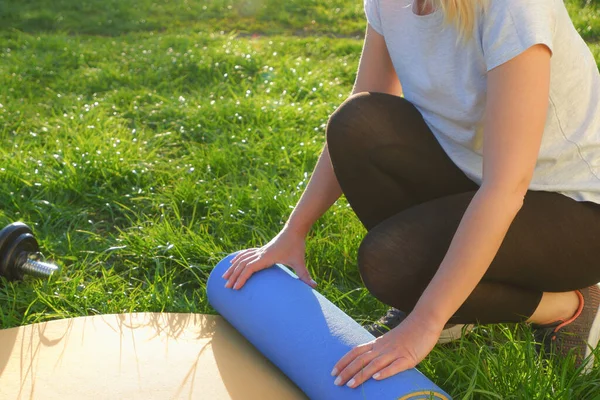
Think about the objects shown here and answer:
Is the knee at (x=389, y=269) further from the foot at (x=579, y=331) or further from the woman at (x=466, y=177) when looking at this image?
the foot at (x=579, y=331)

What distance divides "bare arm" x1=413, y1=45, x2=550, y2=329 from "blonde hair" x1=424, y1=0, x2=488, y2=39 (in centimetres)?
17

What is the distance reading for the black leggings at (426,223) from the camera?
182 cm

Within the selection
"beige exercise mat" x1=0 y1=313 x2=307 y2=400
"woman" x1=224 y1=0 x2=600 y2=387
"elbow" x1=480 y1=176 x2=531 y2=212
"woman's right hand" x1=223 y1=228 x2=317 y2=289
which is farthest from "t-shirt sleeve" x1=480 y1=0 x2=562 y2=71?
"beige exercise mat" x1=0 y1=313 x2=307 y2=400

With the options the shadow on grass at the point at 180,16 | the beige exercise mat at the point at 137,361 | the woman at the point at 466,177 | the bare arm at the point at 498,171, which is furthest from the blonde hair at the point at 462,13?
the shadow on grass at the point at 180,16

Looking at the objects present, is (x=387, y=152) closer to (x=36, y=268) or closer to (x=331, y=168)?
(x=331, y=168)

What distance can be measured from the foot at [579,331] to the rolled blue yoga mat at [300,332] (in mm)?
553

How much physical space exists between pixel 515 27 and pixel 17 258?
5.44 ft

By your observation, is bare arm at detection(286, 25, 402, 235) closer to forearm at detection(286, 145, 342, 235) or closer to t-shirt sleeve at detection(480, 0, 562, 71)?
forearm at detection(286, 145, 342, 235)

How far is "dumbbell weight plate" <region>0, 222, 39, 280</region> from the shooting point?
7.57 ft

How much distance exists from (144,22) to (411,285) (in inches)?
196

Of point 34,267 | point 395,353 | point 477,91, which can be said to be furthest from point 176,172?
point 395,353

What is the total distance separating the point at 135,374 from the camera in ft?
6.38

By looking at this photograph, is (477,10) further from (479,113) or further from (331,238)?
(331,238)

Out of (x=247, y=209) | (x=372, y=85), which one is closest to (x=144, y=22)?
(x=247, y=209)
